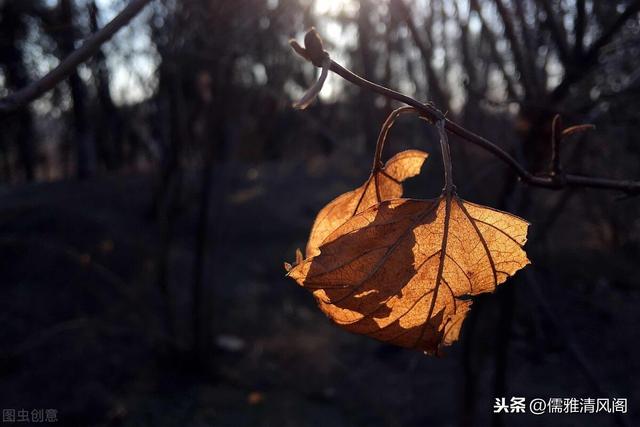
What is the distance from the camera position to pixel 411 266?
734 mm

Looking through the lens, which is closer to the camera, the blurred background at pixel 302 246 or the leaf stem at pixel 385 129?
the leaf stem at pixel 385 129

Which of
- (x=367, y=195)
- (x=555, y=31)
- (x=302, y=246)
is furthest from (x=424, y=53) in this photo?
(x=302, y=246)

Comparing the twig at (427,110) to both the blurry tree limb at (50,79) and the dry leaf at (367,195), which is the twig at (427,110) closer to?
the dry leaf at (367,195)

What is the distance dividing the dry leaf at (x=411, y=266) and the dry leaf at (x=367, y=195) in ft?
0.40

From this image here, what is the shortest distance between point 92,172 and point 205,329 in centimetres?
570

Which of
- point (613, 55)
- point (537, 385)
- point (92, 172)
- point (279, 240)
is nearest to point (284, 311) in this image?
point (279, 240)

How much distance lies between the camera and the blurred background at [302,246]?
2436mm

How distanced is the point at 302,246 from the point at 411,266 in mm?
7053

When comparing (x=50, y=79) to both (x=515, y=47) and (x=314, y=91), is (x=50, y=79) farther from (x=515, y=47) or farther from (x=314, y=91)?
(x=515, y=47)

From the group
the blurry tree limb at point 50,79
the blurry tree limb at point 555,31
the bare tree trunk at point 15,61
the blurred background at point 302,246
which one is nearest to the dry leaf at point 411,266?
the blurry tree limb at point 50,79

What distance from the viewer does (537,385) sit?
3867 mm

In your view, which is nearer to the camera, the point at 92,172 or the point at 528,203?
the point at 528,203

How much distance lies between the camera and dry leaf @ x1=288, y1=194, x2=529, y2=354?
A: 714 mm

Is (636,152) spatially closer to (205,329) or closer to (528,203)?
(528,203)
